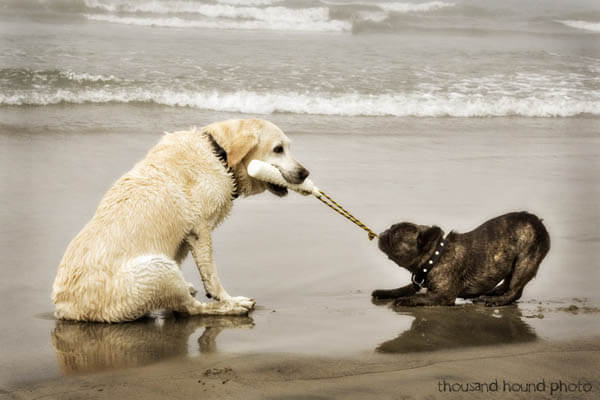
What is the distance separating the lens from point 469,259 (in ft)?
18.6

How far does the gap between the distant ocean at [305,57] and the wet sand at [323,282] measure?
Answer: 215cm

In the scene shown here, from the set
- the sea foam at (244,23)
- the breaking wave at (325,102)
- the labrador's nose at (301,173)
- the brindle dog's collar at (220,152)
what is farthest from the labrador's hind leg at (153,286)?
the sea foam at (244,23)

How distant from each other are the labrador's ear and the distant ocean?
770 cm

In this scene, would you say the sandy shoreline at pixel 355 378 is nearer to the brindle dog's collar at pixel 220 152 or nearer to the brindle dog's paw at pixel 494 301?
the brindle dog's paw at pixel 494 301

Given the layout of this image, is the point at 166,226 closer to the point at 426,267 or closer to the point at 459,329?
the point at 426,267

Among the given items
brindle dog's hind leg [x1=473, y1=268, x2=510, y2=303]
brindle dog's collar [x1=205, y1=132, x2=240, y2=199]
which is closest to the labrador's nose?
brindle dog's collar [x1=205, y1=132, x2=240, y2=199]

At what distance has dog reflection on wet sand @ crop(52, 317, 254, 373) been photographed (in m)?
4.40

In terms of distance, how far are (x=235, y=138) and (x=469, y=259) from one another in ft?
6.52

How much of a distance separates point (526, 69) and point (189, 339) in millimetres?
14888

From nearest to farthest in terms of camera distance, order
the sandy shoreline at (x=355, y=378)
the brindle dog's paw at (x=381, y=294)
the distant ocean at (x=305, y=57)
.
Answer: the sandy shoreline at (x=355, y=378) → the brindle dog's paw at (x=381, y=294) → the distant ocean at (x=305, y=57)

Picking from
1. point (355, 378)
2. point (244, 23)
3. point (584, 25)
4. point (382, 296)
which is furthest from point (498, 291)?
point (584, 25)

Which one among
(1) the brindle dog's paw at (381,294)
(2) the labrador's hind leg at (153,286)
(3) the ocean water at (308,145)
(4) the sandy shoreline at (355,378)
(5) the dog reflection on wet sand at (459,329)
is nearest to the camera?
(4) the sandy shoreline at (355,378)

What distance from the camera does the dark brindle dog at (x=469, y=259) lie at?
556 centimetres

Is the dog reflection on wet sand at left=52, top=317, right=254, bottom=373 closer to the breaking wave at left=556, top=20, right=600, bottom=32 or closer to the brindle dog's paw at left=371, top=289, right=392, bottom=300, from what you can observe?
the brindle dog's paw at left=371, top=289, right=392, bottom=300
